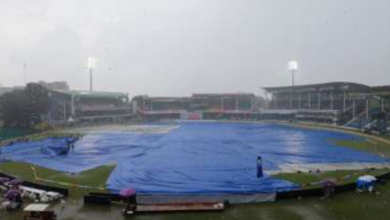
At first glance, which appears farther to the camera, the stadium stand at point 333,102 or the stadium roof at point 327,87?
the stadium roof at point 327,87

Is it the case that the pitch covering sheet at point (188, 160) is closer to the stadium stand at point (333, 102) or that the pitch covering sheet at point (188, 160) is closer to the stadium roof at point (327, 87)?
the stadium stand at point (333, 102)

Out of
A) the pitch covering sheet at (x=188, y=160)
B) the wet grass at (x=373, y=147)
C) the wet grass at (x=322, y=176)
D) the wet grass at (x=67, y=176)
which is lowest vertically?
the wet grass at (x=67, y=176)

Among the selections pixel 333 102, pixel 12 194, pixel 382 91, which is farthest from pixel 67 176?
pixel 333 102

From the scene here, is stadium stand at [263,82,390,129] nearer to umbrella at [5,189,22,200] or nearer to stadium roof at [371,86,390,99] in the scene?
stadium roof at [371,86,390,99]

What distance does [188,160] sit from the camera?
38.8 meters

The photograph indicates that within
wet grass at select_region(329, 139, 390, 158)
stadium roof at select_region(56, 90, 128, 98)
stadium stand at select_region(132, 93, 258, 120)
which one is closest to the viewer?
wet grass at select_region(329, 139, 390, 158)

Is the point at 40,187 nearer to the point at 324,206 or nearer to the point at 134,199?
the point at 134,199

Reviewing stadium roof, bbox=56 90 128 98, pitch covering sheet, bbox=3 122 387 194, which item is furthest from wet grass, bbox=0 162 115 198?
stadium roof, bbox=56 90 128 98

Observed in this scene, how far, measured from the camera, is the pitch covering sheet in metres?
27.3

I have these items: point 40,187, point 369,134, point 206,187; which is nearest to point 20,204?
point 40,187

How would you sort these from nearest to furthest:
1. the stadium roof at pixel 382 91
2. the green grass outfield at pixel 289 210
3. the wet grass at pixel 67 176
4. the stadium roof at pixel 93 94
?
the green grass outfield at pixel 289 210 < the wet grass at pixel 67 176 < the stadium roof at pixel 382 91 < the stadium roof at pixel 93 94

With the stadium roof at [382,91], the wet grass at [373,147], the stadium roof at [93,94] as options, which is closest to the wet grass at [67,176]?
the wet grass at [373,147]

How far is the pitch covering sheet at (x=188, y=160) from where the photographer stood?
27.3 metres

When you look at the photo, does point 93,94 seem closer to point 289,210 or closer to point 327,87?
point 327,87
